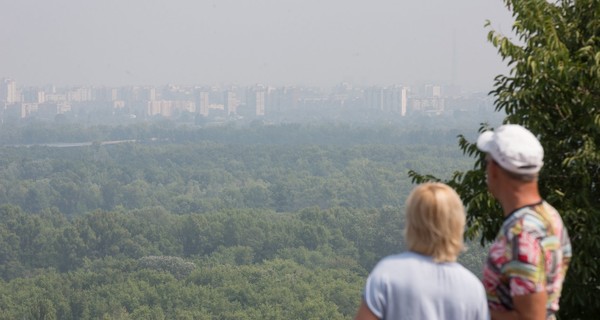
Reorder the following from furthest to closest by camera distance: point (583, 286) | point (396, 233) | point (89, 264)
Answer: point (396, 233) < point (89, 264) < point (583, 286)

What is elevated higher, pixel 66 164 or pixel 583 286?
pixel 583 286

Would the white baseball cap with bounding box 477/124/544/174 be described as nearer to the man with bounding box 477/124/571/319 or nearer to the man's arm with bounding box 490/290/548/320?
the man with bounding box 477/124/571/319

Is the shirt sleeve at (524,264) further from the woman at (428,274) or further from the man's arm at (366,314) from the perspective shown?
the man's arm at (366,314)

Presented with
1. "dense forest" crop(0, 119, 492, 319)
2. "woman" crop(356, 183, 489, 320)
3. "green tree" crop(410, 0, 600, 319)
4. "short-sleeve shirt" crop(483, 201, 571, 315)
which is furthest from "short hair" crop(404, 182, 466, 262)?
"dense forest" crop(0, 119, 492, 319)

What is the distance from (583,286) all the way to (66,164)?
12494 centimetres

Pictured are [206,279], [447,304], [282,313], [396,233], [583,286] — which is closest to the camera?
[447,304]

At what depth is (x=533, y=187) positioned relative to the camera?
2502mm

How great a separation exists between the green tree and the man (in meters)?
2.79

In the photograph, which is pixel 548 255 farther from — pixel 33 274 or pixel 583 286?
pixel 33 274

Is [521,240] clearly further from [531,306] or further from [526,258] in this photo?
[531,306]

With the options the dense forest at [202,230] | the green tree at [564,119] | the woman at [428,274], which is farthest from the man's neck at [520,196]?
the dense forest at [202,230]

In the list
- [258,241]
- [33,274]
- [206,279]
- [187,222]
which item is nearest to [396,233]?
[258,241]

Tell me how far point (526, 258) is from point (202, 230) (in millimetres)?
70402

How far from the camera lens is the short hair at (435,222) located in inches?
93.3
